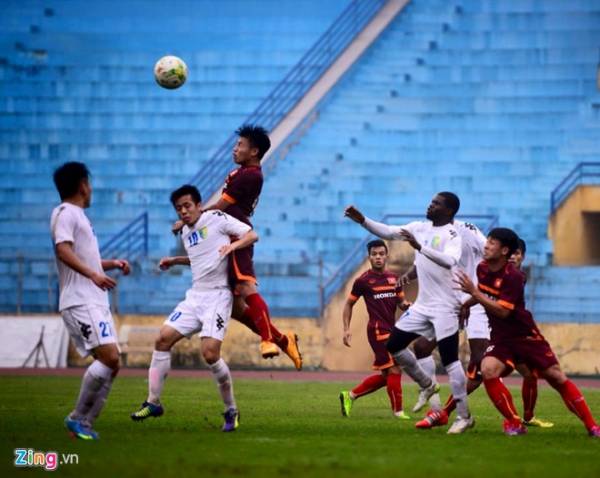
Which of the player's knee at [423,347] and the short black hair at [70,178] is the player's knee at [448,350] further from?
the short black hair at [70,178]

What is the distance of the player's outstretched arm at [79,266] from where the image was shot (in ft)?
35.6

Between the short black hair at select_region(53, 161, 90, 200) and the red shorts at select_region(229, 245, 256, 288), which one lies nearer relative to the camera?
the short black hair at select_region(53, 161, 90, 200)

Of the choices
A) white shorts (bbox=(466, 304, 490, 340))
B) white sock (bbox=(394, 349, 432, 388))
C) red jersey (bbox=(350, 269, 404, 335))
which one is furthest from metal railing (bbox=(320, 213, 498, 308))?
white sock (bbox=(394, 349, 432, 388))

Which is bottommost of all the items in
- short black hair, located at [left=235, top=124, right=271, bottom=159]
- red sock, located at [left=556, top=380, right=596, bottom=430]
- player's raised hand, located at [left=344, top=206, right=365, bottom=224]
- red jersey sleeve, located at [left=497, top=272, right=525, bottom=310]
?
red sock, located at [left=556, top=380, right=596, bottom=430]

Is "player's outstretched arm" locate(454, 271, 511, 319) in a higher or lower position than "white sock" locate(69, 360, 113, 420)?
higher

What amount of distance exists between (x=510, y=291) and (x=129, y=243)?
17.8 m

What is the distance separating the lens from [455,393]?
42.4 feet

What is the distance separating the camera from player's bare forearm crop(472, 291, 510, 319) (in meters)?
11.8

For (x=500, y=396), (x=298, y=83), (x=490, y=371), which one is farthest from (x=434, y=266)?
(x=298, y=83)

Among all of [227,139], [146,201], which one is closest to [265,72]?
[227,139]

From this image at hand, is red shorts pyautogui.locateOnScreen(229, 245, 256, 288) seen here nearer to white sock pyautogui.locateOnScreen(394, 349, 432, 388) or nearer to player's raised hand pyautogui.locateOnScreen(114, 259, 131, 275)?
player's raised hand pyautogui.locateOnScreen(114, 259, 131, 275)

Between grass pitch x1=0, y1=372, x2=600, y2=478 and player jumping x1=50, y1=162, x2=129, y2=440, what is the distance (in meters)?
0.32

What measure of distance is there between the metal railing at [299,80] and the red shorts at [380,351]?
14352 millimetres

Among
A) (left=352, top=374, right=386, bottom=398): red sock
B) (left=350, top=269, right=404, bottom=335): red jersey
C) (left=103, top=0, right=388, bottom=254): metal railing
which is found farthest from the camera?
(left=103, top=0, right=388, bottom=254): metal railing
